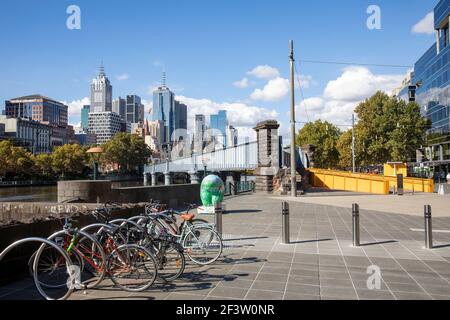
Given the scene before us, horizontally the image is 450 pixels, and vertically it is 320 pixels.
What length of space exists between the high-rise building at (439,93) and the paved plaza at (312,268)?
4423cm

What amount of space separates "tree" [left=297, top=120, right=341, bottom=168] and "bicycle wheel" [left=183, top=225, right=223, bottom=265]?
6209cm

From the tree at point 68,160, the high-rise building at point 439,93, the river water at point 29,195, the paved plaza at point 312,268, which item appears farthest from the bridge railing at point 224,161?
the high-rise building at point 439,93

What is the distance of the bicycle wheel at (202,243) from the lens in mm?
7109

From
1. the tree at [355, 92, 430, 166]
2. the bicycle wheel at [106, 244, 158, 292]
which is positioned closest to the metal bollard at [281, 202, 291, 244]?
A: the bicycle wheel at [106, 244, 158, 292]

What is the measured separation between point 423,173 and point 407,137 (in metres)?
17.5

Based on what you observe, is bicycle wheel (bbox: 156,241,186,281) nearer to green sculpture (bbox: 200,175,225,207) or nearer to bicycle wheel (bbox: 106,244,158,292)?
bicycle wheel (bbox: 106,244,158,292)

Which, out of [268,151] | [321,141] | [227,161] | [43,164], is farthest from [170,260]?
[43,164]

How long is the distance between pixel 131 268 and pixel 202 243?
5.83 feet

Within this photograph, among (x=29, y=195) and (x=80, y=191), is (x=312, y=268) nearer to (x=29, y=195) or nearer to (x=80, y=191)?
(x=80, y=191)

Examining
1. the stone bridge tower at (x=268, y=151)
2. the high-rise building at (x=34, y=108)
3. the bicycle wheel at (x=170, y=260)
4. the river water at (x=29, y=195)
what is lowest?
the river water at (x=29, y=195)

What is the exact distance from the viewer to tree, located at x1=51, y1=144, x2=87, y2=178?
293 ft

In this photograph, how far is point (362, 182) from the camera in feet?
92.4

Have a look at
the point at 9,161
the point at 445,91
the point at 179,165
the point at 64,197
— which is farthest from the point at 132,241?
the point at 9,161

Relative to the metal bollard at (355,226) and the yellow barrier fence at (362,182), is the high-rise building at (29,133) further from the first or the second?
the metal bollard at (355,226)
